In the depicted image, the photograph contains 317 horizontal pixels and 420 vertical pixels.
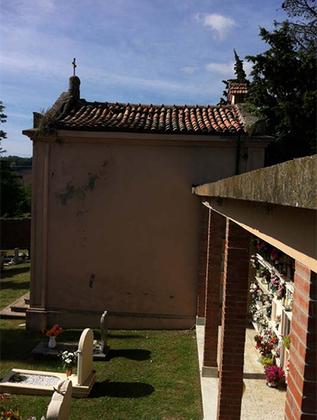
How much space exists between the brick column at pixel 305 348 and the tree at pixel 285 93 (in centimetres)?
1367

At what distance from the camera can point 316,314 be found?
93.7 inches

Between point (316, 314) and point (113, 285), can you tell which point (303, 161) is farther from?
point (113, 285)

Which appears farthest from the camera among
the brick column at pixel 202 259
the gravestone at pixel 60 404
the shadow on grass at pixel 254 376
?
the brick column at pixel 202 259

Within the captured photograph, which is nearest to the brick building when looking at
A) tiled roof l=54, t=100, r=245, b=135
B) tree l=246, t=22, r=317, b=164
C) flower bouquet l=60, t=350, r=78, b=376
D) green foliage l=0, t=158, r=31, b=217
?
flower bouquet l=60, t=350, r=78, b=376

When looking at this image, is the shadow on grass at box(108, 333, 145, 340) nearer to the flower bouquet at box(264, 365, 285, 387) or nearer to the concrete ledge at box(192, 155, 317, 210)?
the flower bouquet at box(264, 365, 285, 387)

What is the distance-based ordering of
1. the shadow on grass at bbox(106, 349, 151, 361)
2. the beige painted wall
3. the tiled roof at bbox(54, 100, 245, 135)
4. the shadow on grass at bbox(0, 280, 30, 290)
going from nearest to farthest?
the shadow on grass at bbox(106, 349, 151, 361), the tiled roof at bbox(54, 100, 245, 135), the beige painted wall, the shadow on grass at bbox(0, 280, 30, 290)

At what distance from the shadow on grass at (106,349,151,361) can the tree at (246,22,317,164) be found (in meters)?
9.00

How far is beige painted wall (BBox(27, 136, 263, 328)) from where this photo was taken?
11.9 metres

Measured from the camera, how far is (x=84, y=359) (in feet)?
26.7

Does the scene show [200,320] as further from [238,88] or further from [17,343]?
[238,88]

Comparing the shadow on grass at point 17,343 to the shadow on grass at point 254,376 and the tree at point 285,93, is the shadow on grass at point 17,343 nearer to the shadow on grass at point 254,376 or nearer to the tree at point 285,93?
the shadow on grass at point 254,376

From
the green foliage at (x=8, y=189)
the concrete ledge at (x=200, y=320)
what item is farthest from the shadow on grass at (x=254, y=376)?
the green foliage at (x=8, y=189)

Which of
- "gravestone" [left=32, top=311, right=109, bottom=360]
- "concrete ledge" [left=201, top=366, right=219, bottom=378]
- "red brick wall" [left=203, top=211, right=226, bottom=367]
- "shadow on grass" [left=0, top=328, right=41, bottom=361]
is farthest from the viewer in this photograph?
"shadow on grass" [left=0, top=328, right=41, bottom=361]

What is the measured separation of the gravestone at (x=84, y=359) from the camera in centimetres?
808
